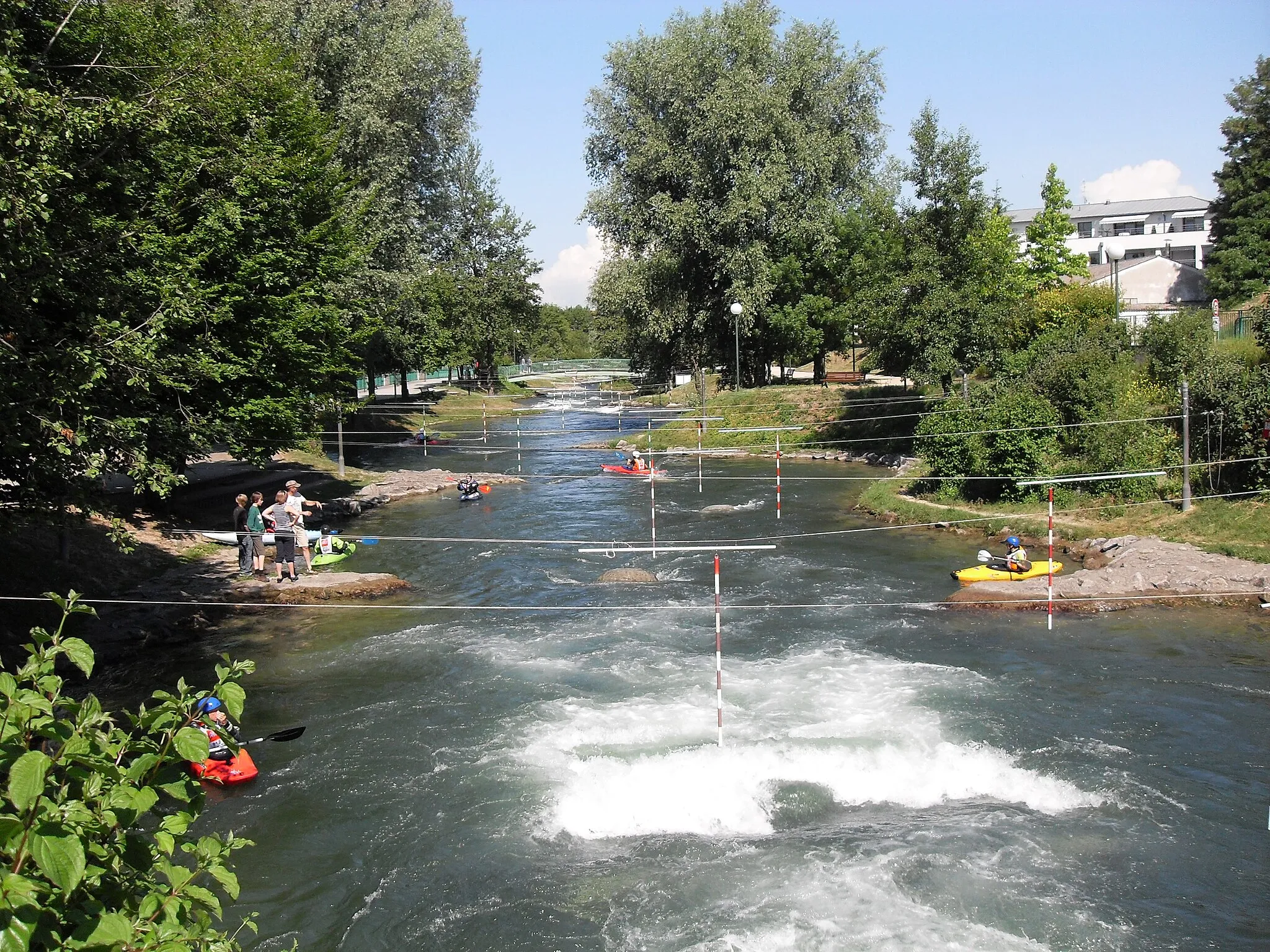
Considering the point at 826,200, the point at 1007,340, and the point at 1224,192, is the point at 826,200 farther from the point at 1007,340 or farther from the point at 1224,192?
the point at 1224,192

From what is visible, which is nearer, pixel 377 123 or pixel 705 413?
pixel 377 123

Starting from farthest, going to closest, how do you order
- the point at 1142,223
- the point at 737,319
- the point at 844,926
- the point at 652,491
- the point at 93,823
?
the point at 1142,223 < the point at 737,319 < the point at 652,491 < the point at 844,926 < the point at 93,823

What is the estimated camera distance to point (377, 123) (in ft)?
116

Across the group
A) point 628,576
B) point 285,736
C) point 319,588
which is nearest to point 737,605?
point 628,576

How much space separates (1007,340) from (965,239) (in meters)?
4.66

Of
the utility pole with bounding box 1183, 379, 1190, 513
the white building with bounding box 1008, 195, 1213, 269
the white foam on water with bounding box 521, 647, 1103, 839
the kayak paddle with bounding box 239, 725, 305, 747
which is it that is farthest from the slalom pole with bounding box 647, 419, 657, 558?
the white building with bounding box 1008, 195, 1213, 269

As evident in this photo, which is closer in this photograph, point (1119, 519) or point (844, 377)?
point (1119, 519)

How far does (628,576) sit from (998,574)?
7714 mm

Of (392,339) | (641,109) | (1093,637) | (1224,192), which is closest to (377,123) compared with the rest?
(392,339)

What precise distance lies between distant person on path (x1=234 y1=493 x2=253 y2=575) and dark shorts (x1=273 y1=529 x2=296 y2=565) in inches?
28.7

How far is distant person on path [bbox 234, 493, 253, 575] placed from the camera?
2097cm

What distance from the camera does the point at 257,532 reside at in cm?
2081

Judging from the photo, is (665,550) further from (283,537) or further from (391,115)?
(391,115)

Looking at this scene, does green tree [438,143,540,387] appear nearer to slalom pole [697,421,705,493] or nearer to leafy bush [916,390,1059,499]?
slalom pole [697,421,705,493]
